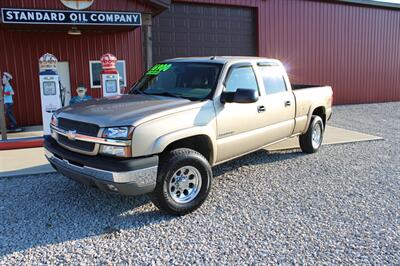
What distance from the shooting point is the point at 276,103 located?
5.76 meters

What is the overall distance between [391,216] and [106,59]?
6330 mm

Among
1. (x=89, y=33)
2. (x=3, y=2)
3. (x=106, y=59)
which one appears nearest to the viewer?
(x=106, y=59)

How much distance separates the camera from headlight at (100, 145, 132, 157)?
3.72 m

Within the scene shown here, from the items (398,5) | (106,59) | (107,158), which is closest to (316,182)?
(107,158)

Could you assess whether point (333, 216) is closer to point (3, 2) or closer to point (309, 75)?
point (3, 2)

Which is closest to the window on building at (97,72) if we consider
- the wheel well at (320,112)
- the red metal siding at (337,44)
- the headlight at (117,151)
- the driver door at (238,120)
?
the red metal siding at (337,44)

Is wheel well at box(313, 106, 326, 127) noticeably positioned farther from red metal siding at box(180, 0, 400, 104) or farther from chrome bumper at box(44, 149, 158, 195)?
red metal siding at box(180, 0, 400, 104)

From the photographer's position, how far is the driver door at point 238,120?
4723mm

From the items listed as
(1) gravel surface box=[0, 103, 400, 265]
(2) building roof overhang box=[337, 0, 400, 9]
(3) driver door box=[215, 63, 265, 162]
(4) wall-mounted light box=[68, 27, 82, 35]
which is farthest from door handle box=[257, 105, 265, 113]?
(2) building roof overhang box=[337, 0, 400, 9]

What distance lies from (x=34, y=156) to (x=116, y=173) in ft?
13.4

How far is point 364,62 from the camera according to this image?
17094 mm

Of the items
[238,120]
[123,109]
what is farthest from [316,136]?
[123,109]

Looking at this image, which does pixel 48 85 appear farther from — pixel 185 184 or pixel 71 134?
pixel 185 184

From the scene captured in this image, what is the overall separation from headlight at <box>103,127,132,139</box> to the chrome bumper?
0.36m
